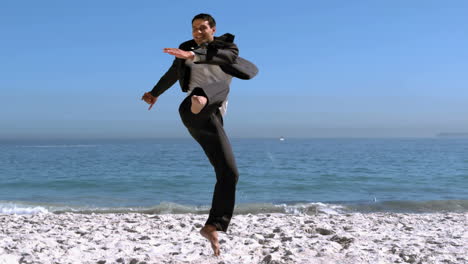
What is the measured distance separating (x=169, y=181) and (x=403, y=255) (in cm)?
1657

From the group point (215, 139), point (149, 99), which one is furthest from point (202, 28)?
point (149, 99)

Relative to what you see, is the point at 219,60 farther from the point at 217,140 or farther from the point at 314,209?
the point at 314,209

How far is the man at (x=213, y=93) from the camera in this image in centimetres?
349

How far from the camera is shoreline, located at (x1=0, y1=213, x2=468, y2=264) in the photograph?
16.6ft

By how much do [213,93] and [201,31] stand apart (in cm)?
48

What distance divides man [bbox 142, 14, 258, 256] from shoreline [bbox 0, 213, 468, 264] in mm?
1230

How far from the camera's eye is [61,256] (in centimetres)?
527

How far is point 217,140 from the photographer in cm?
367

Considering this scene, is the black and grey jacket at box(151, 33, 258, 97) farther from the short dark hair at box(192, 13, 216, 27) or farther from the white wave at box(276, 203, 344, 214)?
the white wave at box(276, 203, 344, 214)

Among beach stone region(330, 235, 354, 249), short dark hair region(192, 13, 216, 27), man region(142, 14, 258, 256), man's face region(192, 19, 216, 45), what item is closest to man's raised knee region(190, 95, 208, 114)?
man region(142, 14, 258, 256)

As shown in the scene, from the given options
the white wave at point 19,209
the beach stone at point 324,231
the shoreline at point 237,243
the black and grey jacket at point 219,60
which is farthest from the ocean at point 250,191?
the black and grey jacket at point 219,60

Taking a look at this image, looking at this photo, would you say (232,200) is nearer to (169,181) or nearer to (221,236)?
(221,236)

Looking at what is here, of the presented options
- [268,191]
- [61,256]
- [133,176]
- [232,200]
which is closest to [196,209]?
[268,191]

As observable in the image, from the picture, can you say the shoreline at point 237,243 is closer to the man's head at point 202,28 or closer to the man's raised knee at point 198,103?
the man's raised knee at point 198,103
